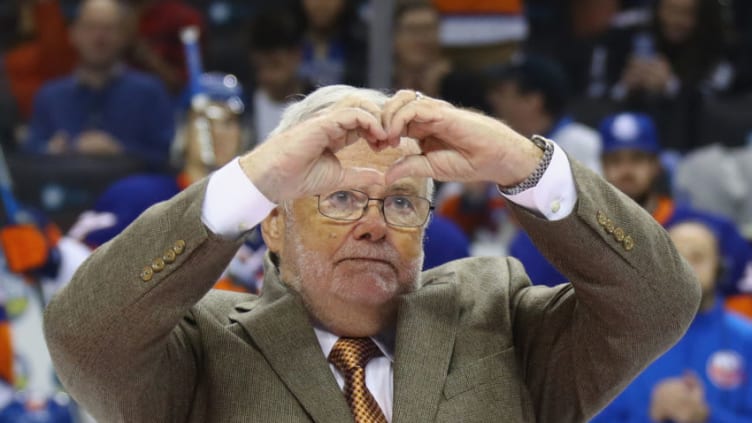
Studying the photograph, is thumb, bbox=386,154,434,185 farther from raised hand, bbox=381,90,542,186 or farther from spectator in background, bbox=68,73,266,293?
spectator in background, bbox=68,73,266,293

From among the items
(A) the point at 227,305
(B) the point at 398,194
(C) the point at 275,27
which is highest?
(B) the point at 398,194

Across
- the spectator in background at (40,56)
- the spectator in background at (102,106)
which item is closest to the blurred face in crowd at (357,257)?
the spectator in background at (102,106)

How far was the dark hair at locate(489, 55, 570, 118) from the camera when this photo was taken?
21.9 ft

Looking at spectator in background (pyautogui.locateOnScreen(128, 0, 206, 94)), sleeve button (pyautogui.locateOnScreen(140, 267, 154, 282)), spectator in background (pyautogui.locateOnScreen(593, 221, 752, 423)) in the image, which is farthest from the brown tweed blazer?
spectator in background (pyautogui.locateOnScreen(128, 0, 206, 94))

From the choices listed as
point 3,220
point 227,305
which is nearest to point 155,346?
point 227,305

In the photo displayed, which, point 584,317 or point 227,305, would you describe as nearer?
point 584,317

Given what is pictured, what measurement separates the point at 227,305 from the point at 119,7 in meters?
4.65

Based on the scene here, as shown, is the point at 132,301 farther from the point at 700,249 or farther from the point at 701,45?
the point at 701,45

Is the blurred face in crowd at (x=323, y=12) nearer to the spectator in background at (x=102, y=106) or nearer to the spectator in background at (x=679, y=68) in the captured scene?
the spectator in background at (x=102, y=106)

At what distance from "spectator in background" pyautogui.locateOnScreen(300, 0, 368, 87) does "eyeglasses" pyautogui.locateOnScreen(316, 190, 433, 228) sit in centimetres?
426

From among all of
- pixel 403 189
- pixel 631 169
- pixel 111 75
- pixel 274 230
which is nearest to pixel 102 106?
pixel 111 75

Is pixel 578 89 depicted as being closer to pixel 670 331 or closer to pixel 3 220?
pixel 3 220

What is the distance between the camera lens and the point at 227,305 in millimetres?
3229

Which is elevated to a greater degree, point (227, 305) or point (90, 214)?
point (227, 305)
